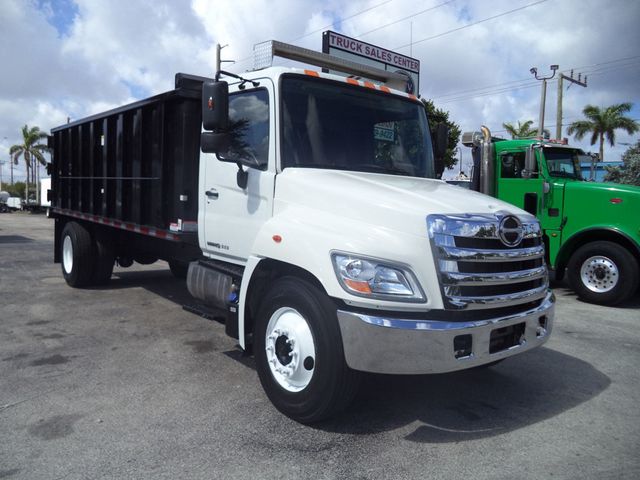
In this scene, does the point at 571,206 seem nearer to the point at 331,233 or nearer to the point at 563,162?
the point at 563,162

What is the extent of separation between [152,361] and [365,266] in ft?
9.23

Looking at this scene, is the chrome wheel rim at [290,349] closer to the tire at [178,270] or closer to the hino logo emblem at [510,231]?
the hino logo emblem at [510,231]

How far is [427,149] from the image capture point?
16.7 ft

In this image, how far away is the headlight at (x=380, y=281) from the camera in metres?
3.24

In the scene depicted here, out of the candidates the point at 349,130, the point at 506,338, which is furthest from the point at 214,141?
the point at 506,338

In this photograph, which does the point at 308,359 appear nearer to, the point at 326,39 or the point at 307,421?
the point at 307,421

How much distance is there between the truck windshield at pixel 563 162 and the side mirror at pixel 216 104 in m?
6.78

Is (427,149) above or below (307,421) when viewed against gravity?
above

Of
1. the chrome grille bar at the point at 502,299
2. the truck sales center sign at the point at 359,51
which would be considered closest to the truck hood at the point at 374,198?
the chrome grille bar at the point at 502,299

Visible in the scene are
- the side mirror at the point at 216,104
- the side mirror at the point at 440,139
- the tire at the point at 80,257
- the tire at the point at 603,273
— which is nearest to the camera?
the side mirror at the point at 216,104

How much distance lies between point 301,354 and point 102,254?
19.7ft

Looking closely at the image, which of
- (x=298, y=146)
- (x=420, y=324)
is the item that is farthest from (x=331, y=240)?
(x=298, y=146)

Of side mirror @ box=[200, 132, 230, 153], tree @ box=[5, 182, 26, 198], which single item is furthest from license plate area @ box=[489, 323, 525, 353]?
tree @ box=[5, 182, 26, 198]

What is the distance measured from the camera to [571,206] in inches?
340
